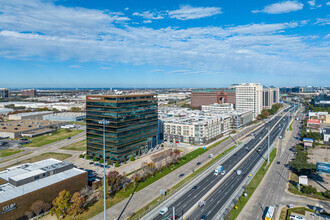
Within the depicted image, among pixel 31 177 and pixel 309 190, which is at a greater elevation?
pixel 31 177

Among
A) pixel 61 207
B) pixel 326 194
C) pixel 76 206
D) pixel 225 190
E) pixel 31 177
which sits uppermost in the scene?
pixel 31 177

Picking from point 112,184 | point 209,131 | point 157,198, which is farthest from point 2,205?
point 209,131

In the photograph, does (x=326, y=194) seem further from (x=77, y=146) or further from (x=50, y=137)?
(x=50, y=137)

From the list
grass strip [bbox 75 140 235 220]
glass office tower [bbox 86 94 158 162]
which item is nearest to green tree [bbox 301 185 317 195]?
grass strip [bbox 75 140 235 220]

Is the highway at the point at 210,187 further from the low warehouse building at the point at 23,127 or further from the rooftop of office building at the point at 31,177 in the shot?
the low warehouse building at the point at 23,127

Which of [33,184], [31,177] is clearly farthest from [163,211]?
[31,177]

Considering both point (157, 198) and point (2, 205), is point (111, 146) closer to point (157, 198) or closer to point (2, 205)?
point (157, 198)

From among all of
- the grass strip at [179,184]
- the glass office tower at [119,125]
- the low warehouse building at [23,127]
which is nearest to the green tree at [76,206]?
the grass strip at [179,184]

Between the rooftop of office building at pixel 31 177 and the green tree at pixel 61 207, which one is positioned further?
the rooftop of office building at pixel 31 177
